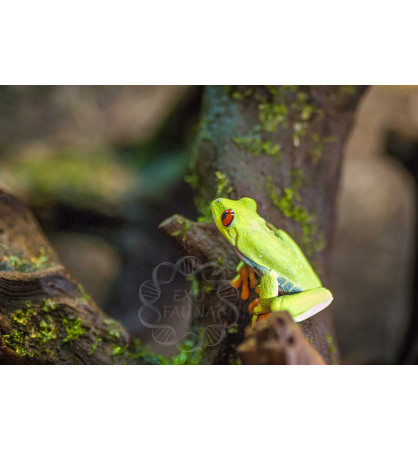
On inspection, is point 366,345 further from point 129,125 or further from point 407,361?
point 129,125

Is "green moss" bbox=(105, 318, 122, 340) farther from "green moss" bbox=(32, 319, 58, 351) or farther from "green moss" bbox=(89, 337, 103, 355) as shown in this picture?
"green moss" bbox=(32, 319, 58, 351)

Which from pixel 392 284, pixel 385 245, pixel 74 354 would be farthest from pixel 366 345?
pixel 74 354

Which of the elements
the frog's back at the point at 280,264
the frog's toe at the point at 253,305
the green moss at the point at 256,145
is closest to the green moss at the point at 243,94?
the green moss at the point at 256,145

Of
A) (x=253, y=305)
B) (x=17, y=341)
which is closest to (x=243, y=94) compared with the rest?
(x=253, y=305)

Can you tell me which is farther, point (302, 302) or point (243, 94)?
point (243, 94)

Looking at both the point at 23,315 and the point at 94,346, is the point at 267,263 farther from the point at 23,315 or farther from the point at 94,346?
the point at 23,315

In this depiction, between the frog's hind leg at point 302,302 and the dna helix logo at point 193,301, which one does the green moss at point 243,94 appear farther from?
the frog's hind leg at point 302,302

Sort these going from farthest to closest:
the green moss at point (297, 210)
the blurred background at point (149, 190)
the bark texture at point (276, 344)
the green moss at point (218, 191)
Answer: the blurred background at point (149, 190)
the green moss at point (297, 210)
the green moss at point (218, 191)
the bark texture at point (276, 344)
